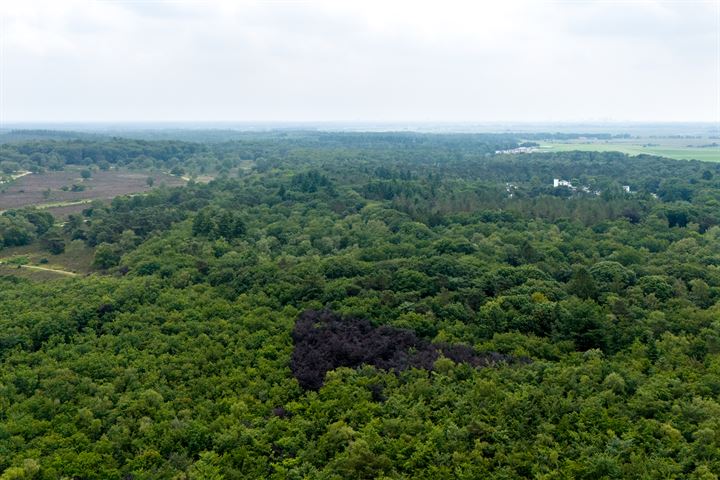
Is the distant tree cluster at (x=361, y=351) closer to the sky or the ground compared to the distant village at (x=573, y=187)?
closer to the ground

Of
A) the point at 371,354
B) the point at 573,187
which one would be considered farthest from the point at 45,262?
the point at 573,187

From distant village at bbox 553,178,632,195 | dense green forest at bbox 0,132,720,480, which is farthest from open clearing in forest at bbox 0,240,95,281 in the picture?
distant village at bbox 553,178,632,195

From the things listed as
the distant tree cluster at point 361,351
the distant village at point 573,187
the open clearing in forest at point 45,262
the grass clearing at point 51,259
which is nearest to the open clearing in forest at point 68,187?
the grass clearing at point 51,259

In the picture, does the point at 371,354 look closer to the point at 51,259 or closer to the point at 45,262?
the point at 45,262

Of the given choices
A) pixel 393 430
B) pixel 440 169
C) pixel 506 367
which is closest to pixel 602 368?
pixel 506 367

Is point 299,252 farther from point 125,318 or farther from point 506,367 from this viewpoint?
point 506,367

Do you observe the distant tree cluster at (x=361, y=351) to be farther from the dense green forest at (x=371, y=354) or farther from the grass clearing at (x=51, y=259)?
the grass clearing at (x=51, y=259)
